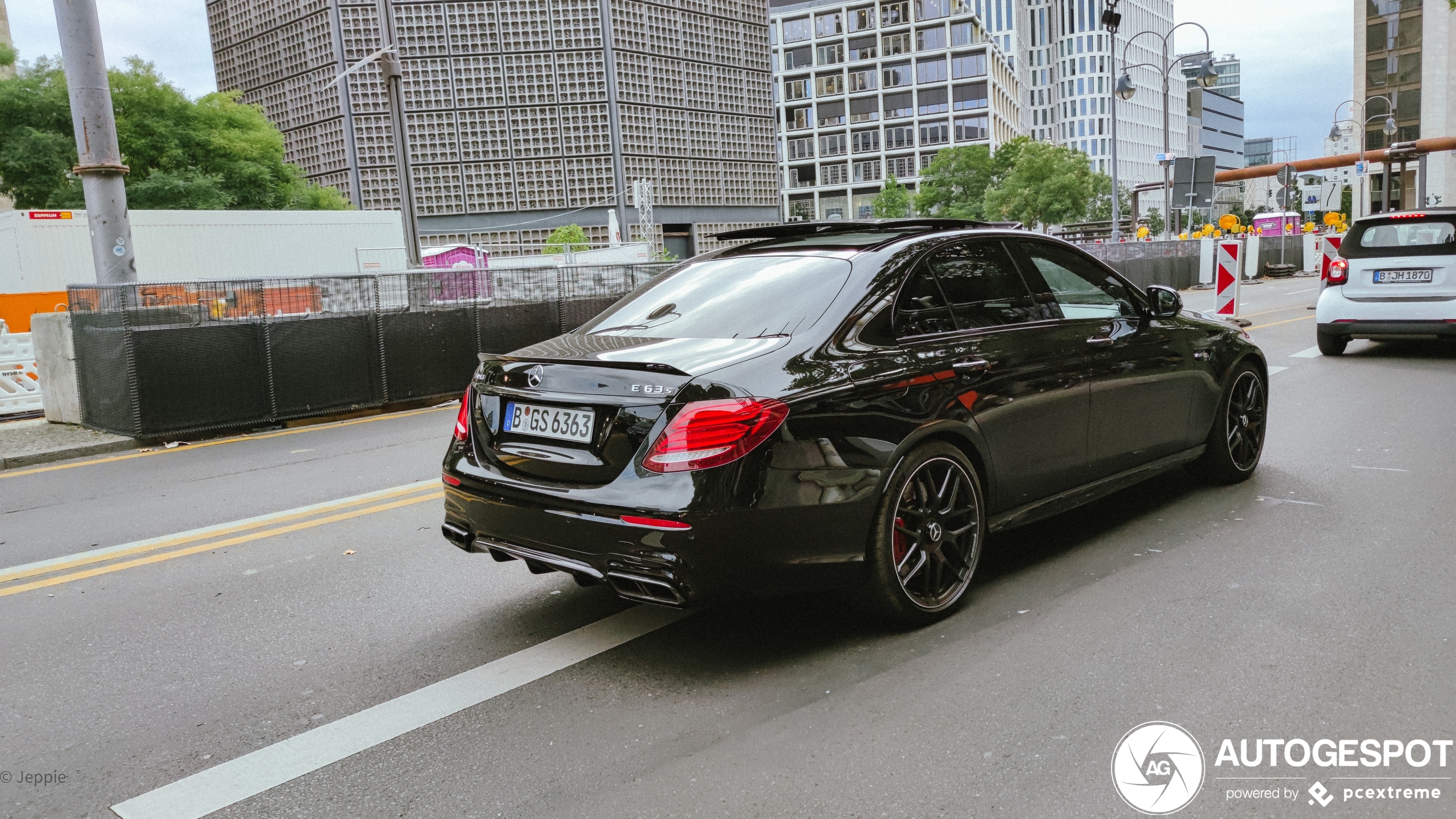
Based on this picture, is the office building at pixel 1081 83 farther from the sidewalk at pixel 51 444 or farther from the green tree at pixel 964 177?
the sidewalk at pixel 51 444

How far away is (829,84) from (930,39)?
36.3 feet

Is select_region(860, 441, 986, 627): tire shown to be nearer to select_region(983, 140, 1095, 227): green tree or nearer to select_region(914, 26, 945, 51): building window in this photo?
select_region(983, 140, 1095, 227): green tree

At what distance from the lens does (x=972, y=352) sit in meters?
4.20

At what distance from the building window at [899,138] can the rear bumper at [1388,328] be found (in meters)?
98.5

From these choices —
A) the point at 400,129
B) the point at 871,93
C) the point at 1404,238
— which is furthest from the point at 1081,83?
the point at 1404,238

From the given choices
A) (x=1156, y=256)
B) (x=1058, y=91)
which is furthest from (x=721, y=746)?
(x=1058, y=91)

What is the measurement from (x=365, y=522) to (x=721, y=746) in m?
3.66

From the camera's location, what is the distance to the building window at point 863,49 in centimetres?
10781

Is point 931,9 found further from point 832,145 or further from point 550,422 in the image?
point 550,422

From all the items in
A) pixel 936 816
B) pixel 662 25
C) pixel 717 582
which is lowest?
pixel 936 816

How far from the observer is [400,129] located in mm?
16812

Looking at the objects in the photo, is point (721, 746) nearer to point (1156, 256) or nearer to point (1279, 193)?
point (1156, 256)

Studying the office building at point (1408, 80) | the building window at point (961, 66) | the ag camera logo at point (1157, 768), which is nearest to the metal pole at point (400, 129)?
the ag camera logo at point (1157, 768)

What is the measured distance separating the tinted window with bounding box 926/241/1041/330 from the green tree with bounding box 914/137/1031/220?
84035mm
